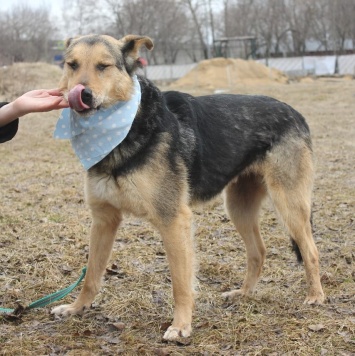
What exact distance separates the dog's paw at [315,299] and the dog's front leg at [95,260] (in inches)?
75.5

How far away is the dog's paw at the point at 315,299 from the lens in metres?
5.17

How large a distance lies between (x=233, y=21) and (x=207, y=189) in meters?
79.6

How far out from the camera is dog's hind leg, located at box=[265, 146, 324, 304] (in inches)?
209

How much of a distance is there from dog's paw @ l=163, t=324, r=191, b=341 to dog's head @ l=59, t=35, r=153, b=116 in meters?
1.83

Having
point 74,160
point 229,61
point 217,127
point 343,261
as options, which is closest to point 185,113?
point 217,127

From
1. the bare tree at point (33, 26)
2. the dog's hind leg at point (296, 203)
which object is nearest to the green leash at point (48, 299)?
the dog's hind leg at point (296, 203)

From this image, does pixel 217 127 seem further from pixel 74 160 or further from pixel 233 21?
pixel 233 21

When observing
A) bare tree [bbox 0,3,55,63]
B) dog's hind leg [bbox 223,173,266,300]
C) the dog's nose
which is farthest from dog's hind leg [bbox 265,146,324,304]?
bare tree [bbox 0,3,55,63]

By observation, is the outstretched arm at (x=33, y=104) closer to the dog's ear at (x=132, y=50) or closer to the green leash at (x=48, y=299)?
the dog's ear at (x=132, y=50)

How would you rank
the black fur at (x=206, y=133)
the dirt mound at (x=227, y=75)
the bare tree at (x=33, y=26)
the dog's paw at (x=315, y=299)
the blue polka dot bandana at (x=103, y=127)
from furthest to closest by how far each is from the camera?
1. the bare tree at (x=33, y=26)
2. the dirt mound at (x=227, y=75)
3. the dog's paw at (x=315, y=299)
4. the black fur at (x=206, y=133)
5. the blue polka dot bandana at (x=103, y=127)

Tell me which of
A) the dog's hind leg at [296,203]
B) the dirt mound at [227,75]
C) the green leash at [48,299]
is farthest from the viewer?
the dirt mound at [227,75]

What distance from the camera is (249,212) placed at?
5.74 metres

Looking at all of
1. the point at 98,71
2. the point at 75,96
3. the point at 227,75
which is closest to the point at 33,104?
the point at 75,96

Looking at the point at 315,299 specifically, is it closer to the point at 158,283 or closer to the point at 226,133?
the point at 158,283
